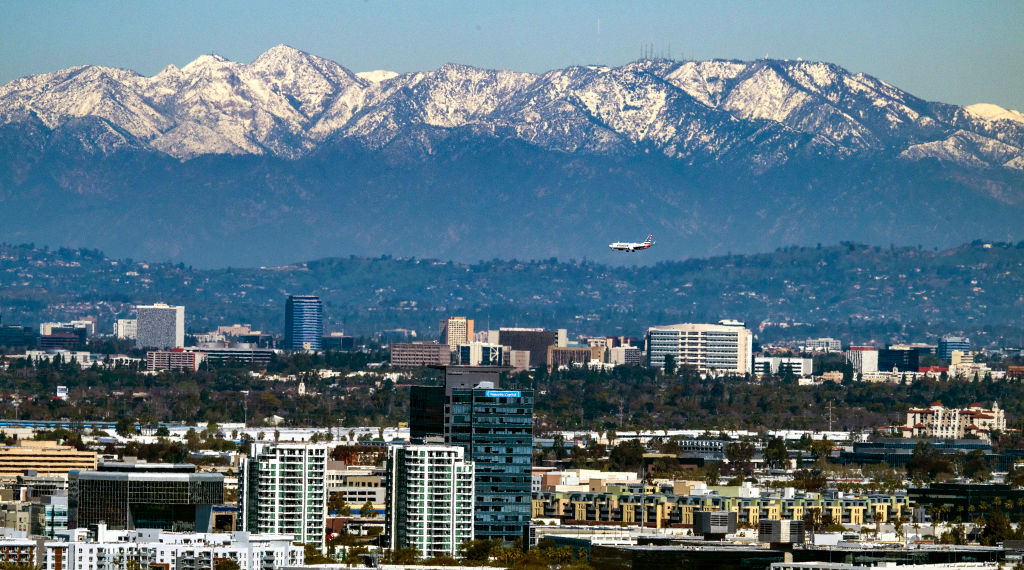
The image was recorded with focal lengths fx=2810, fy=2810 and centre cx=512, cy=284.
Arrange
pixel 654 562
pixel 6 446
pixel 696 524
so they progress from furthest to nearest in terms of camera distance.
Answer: pixel 6 446
pixel 696 524
pixel 654 562

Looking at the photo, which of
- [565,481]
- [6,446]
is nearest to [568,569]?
[565,481]

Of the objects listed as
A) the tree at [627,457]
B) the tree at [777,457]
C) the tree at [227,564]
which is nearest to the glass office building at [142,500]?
the tree at [227,564]

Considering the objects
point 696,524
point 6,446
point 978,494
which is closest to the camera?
point 696,524

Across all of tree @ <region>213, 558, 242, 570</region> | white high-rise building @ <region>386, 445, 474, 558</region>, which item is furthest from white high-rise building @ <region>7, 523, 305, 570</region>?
white high-rise building @ <region>386, 445, 474, 558</region>

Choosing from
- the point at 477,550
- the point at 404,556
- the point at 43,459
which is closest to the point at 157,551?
the point at 404,556

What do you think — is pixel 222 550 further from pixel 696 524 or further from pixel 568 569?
pixel 696 524

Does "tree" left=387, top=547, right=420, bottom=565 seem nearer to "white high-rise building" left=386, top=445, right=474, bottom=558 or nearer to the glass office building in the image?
"white high-rise building" left=386, top=445, right=474, bottom=558

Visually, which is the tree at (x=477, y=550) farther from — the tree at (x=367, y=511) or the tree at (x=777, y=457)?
the tree at (x=777, y=457)
